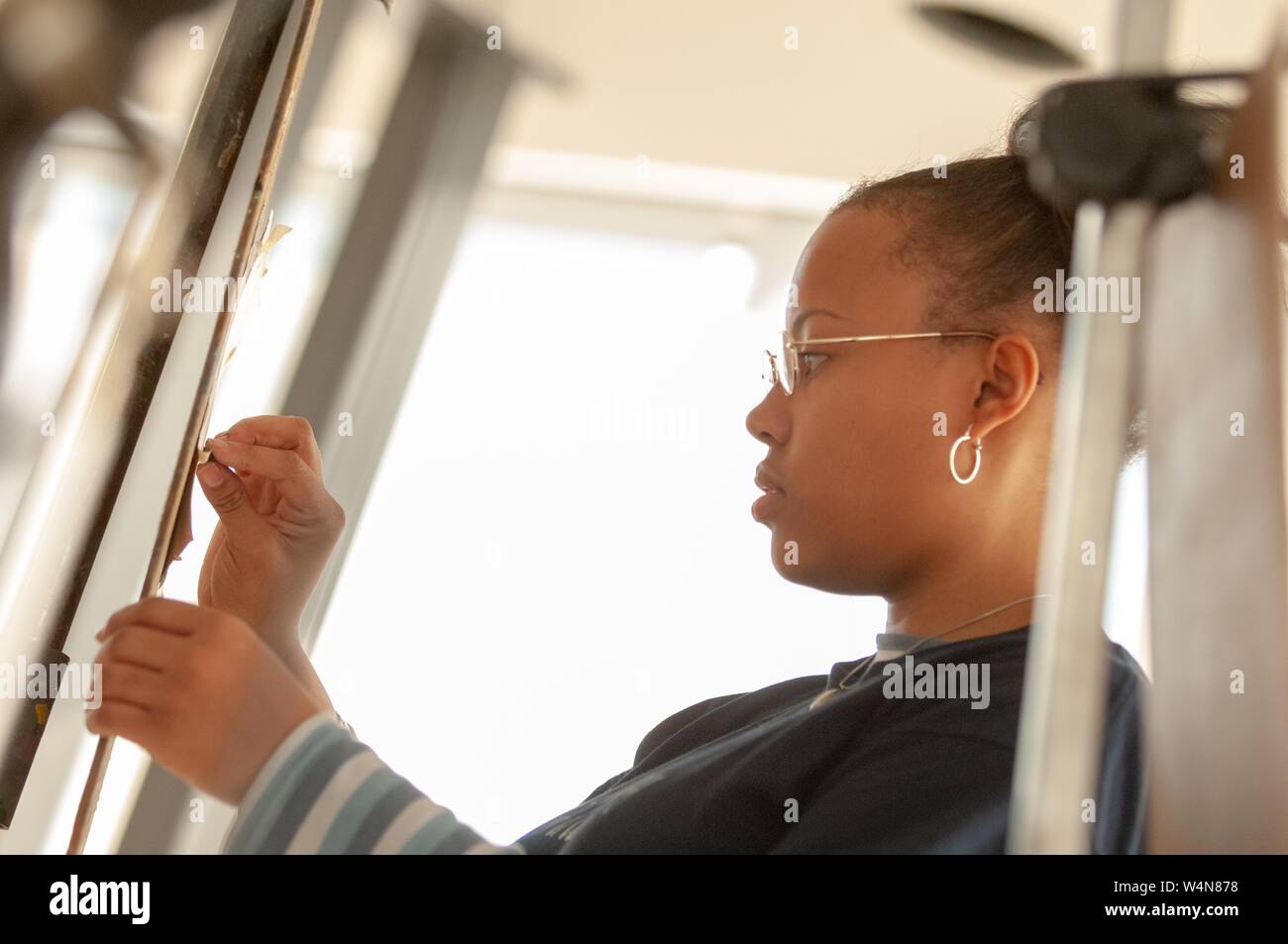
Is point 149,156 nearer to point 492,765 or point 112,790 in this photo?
point 112,790

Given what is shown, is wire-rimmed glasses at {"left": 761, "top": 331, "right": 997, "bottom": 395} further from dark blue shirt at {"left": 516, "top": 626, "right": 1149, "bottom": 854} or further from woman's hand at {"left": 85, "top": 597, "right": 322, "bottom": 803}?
woman's hand at {"left": 85, "top": 597, "right": 322, "bottom": 803}

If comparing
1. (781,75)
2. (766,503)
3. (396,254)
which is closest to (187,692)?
(766,503)

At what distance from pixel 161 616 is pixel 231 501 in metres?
0.30

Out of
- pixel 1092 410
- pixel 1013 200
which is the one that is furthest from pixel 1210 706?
pixel 1013 200

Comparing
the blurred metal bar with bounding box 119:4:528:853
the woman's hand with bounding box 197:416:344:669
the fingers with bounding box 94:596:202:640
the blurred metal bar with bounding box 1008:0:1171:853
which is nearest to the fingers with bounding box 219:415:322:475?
the woman's hand with bounding box 197:416:344:669

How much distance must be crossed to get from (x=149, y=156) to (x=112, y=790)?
133cm

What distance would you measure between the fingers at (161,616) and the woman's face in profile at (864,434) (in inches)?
16.3

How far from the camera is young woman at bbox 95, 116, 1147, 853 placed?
1.98 feet

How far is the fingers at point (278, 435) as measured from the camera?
2.54 feet

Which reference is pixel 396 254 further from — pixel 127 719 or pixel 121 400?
pixel 127 719

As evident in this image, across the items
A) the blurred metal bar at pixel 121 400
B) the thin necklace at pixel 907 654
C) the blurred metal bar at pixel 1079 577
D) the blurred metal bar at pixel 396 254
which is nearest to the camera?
the blurred metal bar at pixel 1079 577

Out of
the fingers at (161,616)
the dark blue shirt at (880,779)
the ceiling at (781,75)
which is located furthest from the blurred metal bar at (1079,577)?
the ceiling at (781,75)

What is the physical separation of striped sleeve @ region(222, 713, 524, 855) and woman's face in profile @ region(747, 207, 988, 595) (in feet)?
1.18

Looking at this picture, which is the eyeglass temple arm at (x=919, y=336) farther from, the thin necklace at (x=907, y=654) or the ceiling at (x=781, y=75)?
the ceiling at (x=781, y=75)
